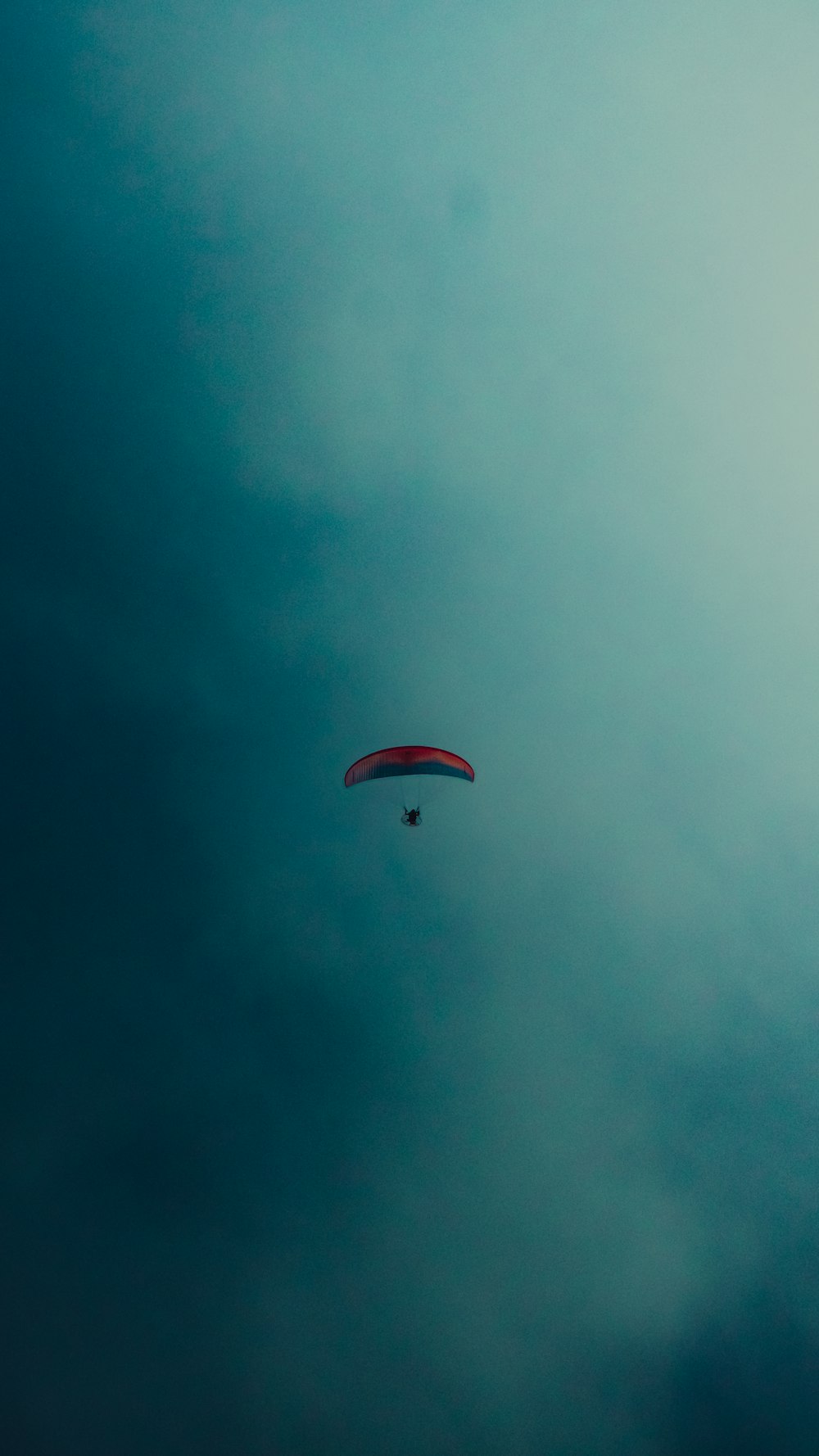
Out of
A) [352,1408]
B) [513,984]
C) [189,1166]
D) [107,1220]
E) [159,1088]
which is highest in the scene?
[513,984]

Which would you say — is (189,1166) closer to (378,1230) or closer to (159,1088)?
(159,1088)

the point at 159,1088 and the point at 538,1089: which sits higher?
the point at 538,1089

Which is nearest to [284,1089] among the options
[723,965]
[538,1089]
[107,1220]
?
[107,1220]

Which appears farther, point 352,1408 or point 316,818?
point 316,818

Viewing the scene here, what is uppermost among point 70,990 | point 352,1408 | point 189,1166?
point 70,990

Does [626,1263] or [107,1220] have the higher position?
[626,1263]

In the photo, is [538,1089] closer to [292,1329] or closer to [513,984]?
[513,984]

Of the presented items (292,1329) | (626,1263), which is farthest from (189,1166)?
(626,1263)

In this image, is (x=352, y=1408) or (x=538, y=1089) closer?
(x=352, y=1408)

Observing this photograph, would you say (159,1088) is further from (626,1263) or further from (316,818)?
(626,1263)
